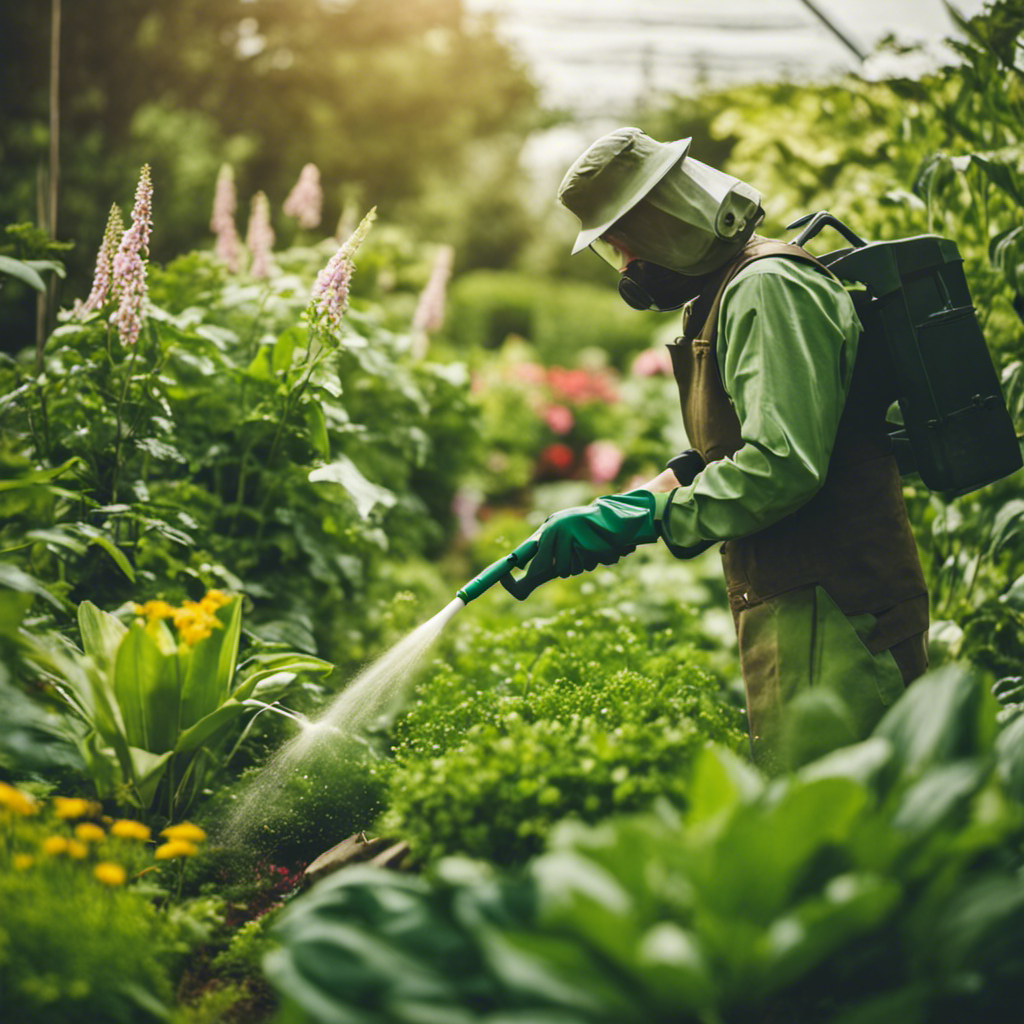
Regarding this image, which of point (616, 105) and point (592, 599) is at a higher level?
point (616, 105)

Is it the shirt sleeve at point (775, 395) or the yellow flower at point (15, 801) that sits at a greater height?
the shirt sleeve at point (775, 395)

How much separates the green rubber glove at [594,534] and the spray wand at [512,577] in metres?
0.01

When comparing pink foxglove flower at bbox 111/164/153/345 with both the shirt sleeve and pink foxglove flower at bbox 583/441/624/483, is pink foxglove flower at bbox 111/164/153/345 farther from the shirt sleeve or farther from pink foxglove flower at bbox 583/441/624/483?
pink foxglove flower at bbox 583/441/624/483

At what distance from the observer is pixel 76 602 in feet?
9.12

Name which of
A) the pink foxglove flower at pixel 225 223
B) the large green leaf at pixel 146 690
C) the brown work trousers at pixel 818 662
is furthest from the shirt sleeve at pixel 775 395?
the pink foxglove flower at pixel 225 223

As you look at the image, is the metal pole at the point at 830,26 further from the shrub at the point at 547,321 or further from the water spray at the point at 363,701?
the shrub at the point at 547,321

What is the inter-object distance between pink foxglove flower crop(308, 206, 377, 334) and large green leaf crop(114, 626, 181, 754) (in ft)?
3.52

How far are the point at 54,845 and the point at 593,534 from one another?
1226mm

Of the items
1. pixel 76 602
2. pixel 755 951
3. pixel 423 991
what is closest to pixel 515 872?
pixel 423 991

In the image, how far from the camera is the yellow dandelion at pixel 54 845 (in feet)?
4.98

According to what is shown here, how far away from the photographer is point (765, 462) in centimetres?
182

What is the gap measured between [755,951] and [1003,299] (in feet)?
9.52

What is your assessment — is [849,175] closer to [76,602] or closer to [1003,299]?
[1003,299]

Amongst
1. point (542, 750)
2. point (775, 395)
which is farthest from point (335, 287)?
point (542, 750)
